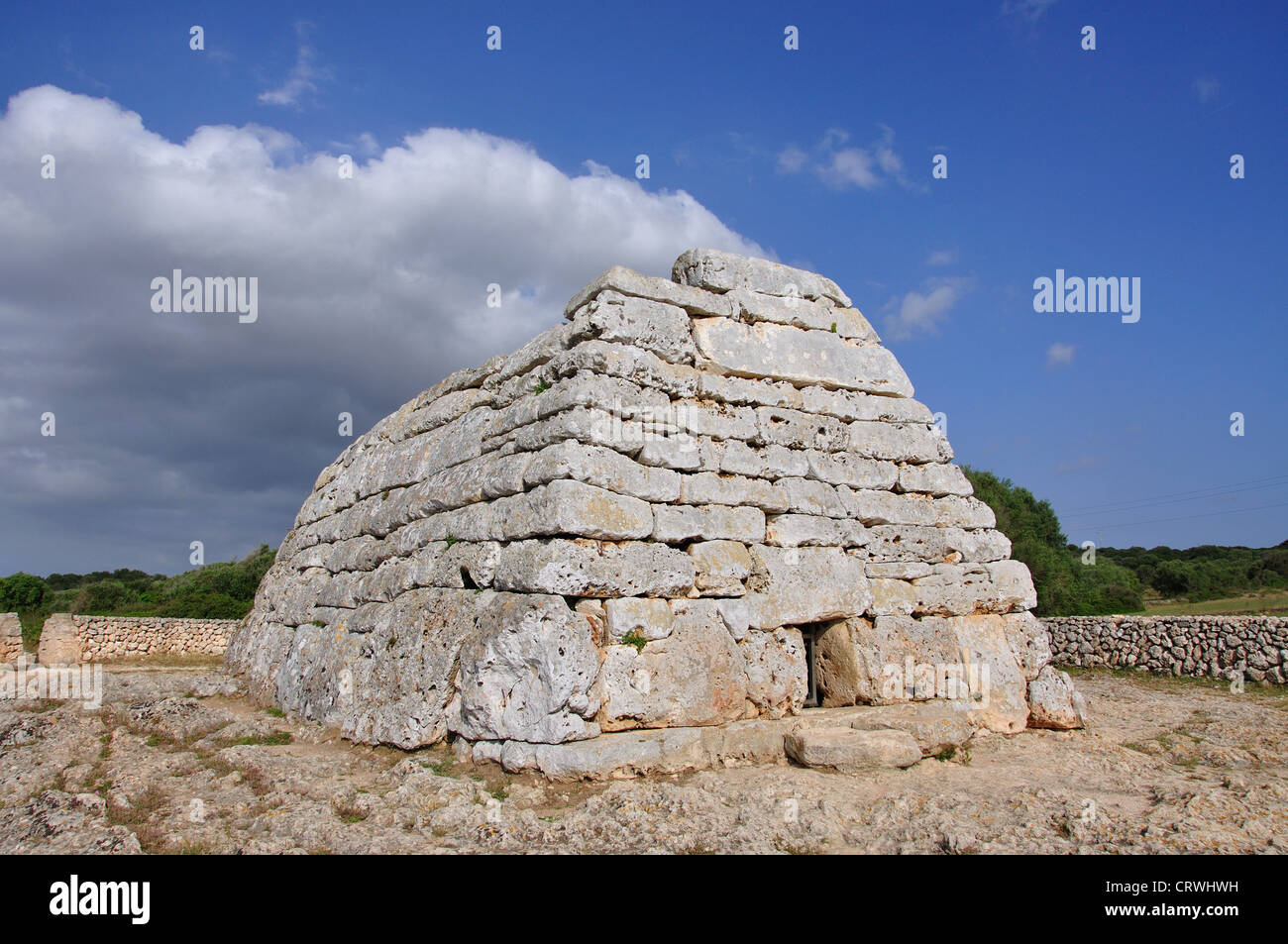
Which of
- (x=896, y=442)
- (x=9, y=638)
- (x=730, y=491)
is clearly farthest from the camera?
(x=9, y=638)

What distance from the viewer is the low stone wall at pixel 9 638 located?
15047 mm

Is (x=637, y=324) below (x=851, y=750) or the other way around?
the other way around

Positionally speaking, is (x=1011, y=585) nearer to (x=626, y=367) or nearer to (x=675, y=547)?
(x=675, y=547)

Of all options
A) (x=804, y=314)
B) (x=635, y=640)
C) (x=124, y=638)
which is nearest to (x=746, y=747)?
(x=635, y=640)

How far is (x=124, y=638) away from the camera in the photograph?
18406mm

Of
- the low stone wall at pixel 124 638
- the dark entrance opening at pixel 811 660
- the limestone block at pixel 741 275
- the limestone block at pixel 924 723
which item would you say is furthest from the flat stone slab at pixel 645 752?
the low stone wall at pixel 124 638

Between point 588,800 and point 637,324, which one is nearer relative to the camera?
point 588,800

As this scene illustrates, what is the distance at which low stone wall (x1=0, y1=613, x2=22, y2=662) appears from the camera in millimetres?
15047

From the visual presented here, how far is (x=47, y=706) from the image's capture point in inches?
309

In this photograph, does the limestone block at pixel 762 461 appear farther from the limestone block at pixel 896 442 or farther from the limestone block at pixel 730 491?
the limestone block at pixel 896 442

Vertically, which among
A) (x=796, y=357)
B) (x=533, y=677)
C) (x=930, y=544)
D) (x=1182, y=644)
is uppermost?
(x=796, y=357)

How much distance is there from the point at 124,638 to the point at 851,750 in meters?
18.7

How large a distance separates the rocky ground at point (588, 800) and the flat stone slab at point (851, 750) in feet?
0.33
